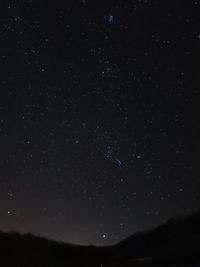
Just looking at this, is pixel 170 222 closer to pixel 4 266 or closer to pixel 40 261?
pixel 40 261

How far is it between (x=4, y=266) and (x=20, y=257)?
136cm

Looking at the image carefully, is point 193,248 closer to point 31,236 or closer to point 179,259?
point 179,259

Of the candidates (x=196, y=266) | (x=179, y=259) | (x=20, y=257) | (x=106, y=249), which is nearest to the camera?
(x=196, y=266)

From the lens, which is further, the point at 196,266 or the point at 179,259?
the point at 179,259

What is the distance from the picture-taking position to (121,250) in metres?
18.8

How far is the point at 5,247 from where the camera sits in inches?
653

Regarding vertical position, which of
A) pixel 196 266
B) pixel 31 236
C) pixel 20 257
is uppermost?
pixel 31 236

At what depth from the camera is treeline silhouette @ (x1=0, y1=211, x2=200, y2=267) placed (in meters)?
14.3

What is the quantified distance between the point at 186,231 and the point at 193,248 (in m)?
2.62

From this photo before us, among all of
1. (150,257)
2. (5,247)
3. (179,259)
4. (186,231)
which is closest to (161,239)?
(186,231)

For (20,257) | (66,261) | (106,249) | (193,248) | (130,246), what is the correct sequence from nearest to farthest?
1. (193,248)
2. (20,257)
3. (66,261)
4. (130,246)
5. (106,249)

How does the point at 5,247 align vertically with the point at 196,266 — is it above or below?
above

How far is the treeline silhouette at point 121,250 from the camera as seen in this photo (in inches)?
564

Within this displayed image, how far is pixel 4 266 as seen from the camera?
14375mm
